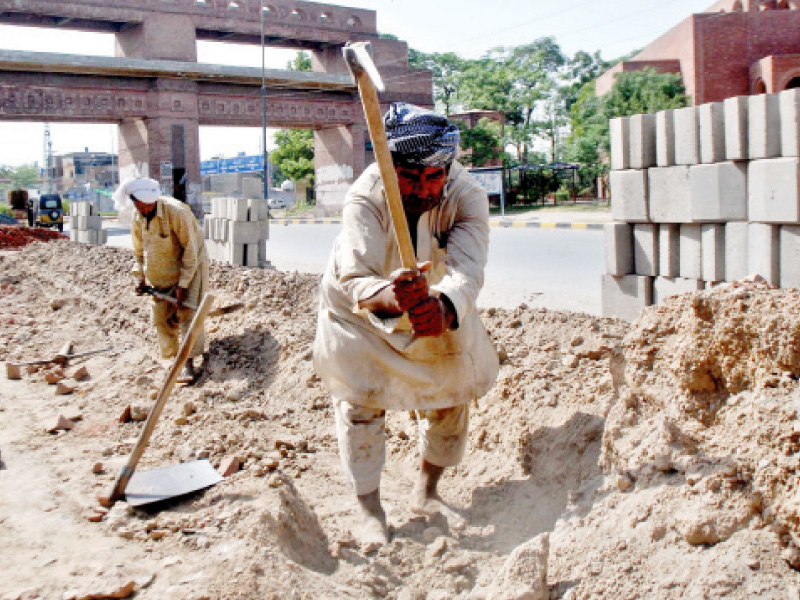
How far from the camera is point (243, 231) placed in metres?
10.2

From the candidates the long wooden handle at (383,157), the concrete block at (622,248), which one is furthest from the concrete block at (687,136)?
the long wooden handle at (383,157)

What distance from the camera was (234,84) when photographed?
26.2m

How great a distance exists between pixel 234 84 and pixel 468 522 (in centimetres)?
2481

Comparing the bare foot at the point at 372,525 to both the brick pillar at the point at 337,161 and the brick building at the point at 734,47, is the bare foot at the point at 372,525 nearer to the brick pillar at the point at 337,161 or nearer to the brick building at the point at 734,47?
the brick building at the point at 734,47

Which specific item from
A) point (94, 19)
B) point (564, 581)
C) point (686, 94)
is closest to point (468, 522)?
point (564, 581)

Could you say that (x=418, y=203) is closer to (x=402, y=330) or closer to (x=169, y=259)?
(x=402, y=330)

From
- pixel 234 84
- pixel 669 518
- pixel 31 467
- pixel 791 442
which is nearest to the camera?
pixel 791 442

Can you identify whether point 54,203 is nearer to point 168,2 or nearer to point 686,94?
point 168,2

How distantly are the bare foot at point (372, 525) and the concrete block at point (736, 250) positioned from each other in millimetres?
2824

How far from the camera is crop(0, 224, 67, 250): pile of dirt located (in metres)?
17.4

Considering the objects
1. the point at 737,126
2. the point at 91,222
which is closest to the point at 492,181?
the point at 91,222

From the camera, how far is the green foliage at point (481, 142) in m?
31.4

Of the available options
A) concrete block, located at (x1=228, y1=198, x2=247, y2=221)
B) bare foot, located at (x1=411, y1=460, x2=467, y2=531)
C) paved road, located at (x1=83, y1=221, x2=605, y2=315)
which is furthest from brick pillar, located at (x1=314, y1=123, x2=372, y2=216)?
bare foot, located at (x1=411, y1=460, x2=467, y2=531)

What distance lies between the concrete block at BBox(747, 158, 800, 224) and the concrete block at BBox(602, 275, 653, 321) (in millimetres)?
988
